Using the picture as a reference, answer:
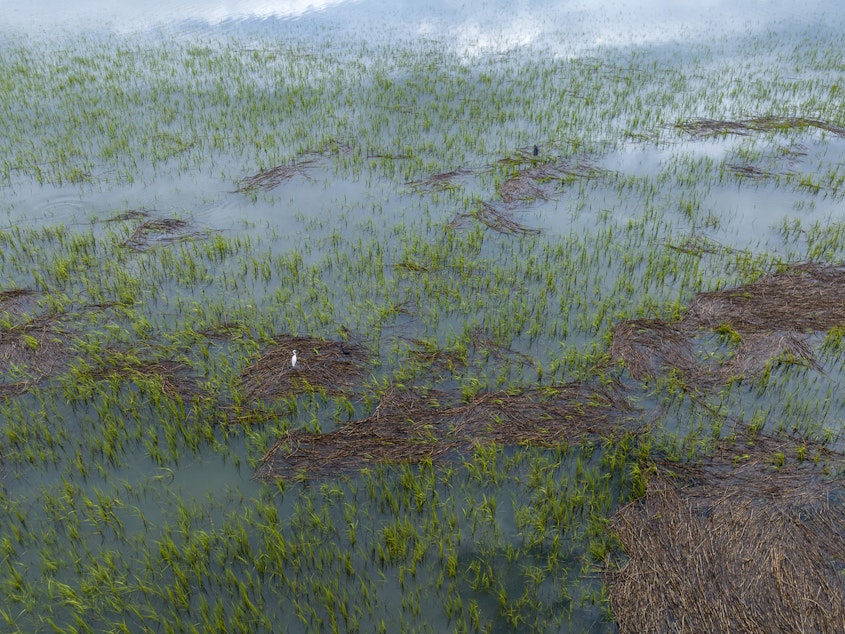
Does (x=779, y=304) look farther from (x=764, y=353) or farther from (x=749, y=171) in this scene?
(x=749, y=171)

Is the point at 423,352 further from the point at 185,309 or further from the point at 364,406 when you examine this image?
the point at 185,309

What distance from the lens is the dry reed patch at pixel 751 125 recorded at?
12.4 meters

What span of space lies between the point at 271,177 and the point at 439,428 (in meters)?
7.50

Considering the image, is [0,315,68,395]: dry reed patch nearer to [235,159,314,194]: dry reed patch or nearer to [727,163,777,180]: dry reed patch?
[235,159,314,194]: dry reed patch

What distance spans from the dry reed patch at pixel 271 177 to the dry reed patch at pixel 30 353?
15.1 ft

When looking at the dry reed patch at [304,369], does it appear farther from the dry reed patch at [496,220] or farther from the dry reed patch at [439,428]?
the dry reed patch at [496,220]

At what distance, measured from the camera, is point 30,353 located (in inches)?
241

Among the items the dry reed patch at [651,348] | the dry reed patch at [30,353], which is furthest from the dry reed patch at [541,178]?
the dry reed patch at [30,353]

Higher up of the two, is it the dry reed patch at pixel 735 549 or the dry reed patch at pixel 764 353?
the dry reed patch at pixel 764 353

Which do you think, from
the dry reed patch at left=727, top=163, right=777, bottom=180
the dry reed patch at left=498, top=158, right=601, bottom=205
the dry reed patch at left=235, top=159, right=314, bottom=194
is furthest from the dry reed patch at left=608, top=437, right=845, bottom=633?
the dry reed patch at left=235, top=159, right=314, bottom=194

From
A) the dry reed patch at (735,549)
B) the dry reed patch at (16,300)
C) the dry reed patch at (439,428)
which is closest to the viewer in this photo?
the dry reed patch at (735,549)

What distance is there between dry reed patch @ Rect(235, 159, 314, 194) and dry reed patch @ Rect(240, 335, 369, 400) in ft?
16.2

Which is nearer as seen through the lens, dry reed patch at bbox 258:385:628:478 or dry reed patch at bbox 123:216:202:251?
dry reed patch at bbox 258:385:628:478

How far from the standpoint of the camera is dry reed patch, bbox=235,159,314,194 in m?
10.2
